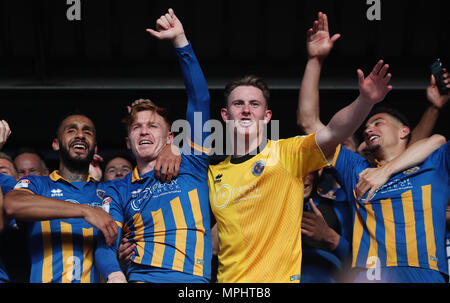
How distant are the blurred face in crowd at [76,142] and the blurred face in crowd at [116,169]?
698 mm

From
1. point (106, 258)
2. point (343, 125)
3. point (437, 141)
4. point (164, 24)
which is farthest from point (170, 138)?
point (437, 141)

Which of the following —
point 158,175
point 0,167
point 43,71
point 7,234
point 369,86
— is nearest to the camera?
point 369,86

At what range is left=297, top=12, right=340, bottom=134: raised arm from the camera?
12.2ft

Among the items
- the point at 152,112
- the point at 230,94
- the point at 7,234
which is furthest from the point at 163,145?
the point at 7,234

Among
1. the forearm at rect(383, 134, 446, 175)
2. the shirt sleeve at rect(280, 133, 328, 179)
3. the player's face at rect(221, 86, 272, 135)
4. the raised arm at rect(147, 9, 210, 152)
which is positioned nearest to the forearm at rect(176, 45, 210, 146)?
the raised arm at rect(147, 9, 210, 152)

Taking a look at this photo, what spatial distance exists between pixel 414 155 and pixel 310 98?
771 mm

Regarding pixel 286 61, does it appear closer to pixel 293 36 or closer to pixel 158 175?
pixel 293 36

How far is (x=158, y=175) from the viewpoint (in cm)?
338

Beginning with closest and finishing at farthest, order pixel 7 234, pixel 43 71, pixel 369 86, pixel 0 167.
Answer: pixel 369 86 → pixel 7 234 → pixel 0 167 → pixel 43 71

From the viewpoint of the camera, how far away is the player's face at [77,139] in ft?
12.0

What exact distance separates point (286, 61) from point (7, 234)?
2.67 metres

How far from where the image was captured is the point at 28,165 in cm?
446

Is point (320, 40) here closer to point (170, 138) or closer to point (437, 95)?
point (437, 95)

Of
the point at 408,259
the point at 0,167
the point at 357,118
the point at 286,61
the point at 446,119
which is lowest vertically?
the point at 408,259
